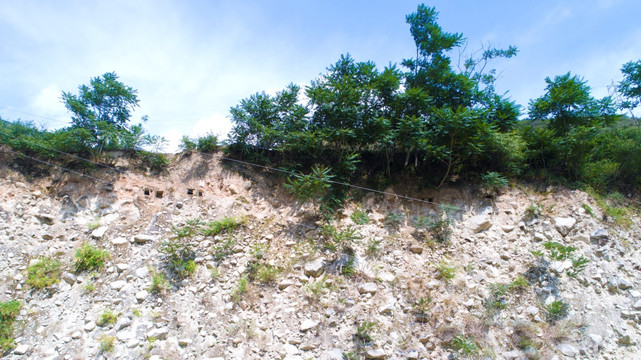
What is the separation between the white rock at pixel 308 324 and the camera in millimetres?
5965

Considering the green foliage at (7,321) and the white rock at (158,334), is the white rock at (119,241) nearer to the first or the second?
the green foliage at (7,321)

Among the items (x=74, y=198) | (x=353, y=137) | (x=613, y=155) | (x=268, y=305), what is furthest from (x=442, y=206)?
(x=74, y=198)

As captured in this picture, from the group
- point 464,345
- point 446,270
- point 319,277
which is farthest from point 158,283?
point 446,270

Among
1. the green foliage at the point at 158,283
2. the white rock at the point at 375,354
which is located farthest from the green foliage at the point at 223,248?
the white rock at the point at 375,354

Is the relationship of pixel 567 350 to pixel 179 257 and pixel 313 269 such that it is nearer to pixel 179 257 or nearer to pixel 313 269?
pixel 313 269

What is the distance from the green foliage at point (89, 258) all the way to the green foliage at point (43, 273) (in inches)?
18.2

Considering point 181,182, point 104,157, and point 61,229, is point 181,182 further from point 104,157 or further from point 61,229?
point 61,229

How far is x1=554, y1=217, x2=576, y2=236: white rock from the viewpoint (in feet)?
25.0

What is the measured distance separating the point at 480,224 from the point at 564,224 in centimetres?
216

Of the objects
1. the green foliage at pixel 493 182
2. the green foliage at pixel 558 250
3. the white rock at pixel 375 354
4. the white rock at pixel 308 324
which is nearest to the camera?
the white rock at pixel 375 354

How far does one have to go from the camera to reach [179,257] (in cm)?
705

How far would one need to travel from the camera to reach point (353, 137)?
8820mm

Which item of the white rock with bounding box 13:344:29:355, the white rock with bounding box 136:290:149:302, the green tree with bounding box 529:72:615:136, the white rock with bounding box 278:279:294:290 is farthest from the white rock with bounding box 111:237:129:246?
the green tree with bounding box 529:72:615:136

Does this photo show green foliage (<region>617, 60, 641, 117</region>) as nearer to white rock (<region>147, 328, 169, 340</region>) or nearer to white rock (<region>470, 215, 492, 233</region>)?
white rock (<region>470, 215, 492, 233</region>)
